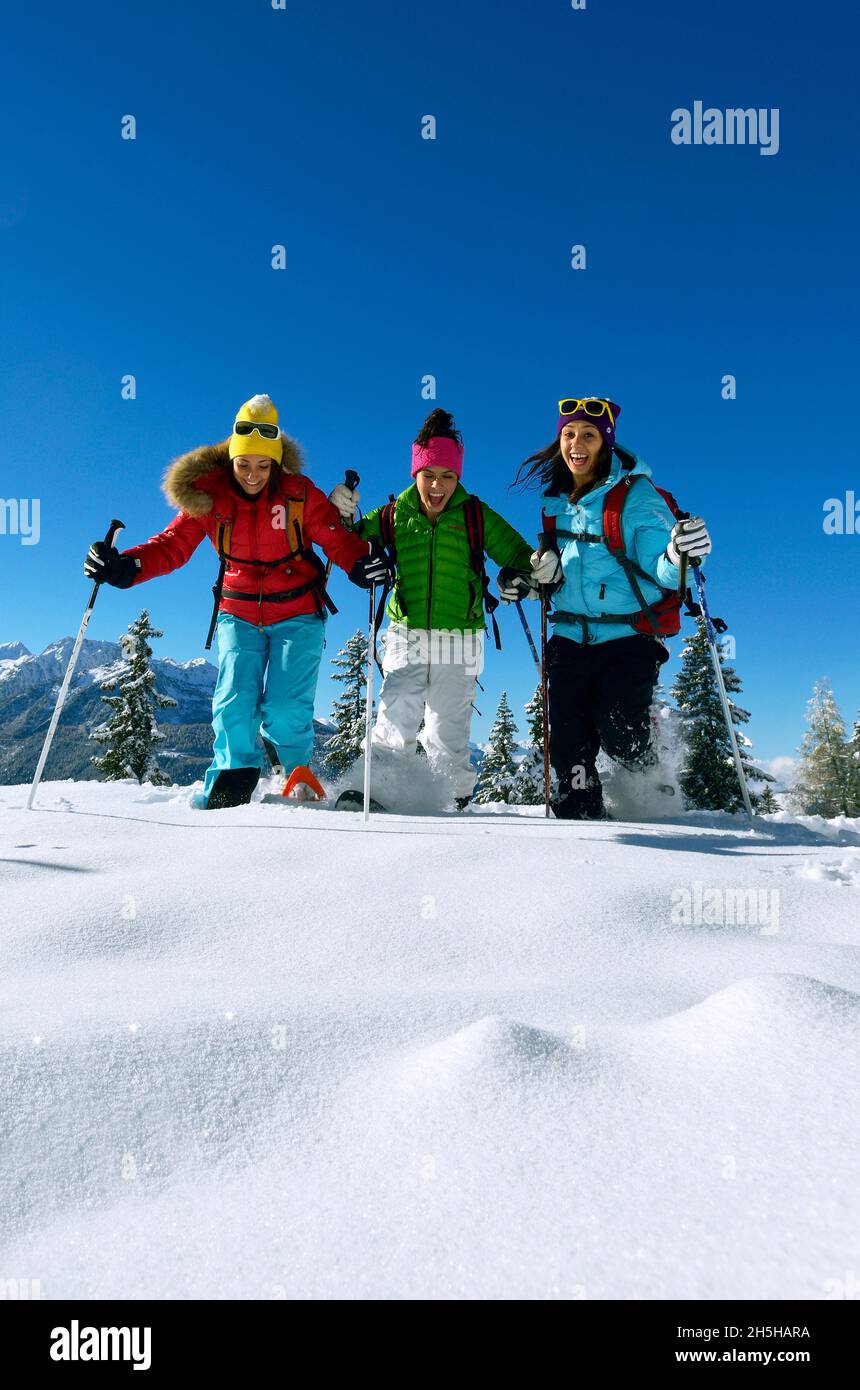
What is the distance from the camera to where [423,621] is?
634 centimetres

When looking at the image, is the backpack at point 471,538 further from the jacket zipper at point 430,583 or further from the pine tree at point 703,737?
the pine tree at point 703,737

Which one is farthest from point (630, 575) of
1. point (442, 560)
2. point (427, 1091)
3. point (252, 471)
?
point (427, 1091)

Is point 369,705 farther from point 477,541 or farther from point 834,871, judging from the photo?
point 834,871

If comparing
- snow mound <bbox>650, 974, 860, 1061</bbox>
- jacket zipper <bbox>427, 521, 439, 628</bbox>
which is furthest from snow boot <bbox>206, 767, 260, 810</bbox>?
snow mound <bbox>650, 974, 860, 1061</bbox>

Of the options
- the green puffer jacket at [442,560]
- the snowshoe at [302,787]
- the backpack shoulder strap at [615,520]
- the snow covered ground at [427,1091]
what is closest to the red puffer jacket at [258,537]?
the green puffer jacket at [442,560]

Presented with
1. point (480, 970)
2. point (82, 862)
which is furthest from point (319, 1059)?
point (82, 862)

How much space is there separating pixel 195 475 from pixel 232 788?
2.48 meters

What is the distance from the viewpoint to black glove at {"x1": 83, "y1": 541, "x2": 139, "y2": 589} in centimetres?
603

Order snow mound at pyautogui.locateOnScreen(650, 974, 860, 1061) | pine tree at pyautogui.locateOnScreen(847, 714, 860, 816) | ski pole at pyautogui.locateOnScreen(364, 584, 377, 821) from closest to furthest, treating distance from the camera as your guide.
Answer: snow mound at pyautogui.locateOnScreen(650, 974, 860, 1061) < ski pole at pyautogui.locateOnScreen(364, 584, 377, 821) < pine tree at pyautogui.locateOnScreen(847, 714, 860, 816)

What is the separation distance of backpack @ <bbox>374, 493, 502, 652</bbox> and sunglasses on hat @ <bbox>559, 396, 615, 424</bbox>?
1.01m

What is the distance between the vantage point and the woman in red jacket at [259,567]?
613 centimetres

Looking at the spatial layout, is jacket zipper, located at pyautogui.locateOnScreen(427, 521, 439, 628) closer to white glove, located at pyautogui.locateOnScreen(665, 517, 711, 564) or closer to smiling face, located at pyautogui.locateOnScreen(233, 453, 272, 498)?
smiling face, located at pyautogui.locateOnScreen(233, 453, 272, 498)
